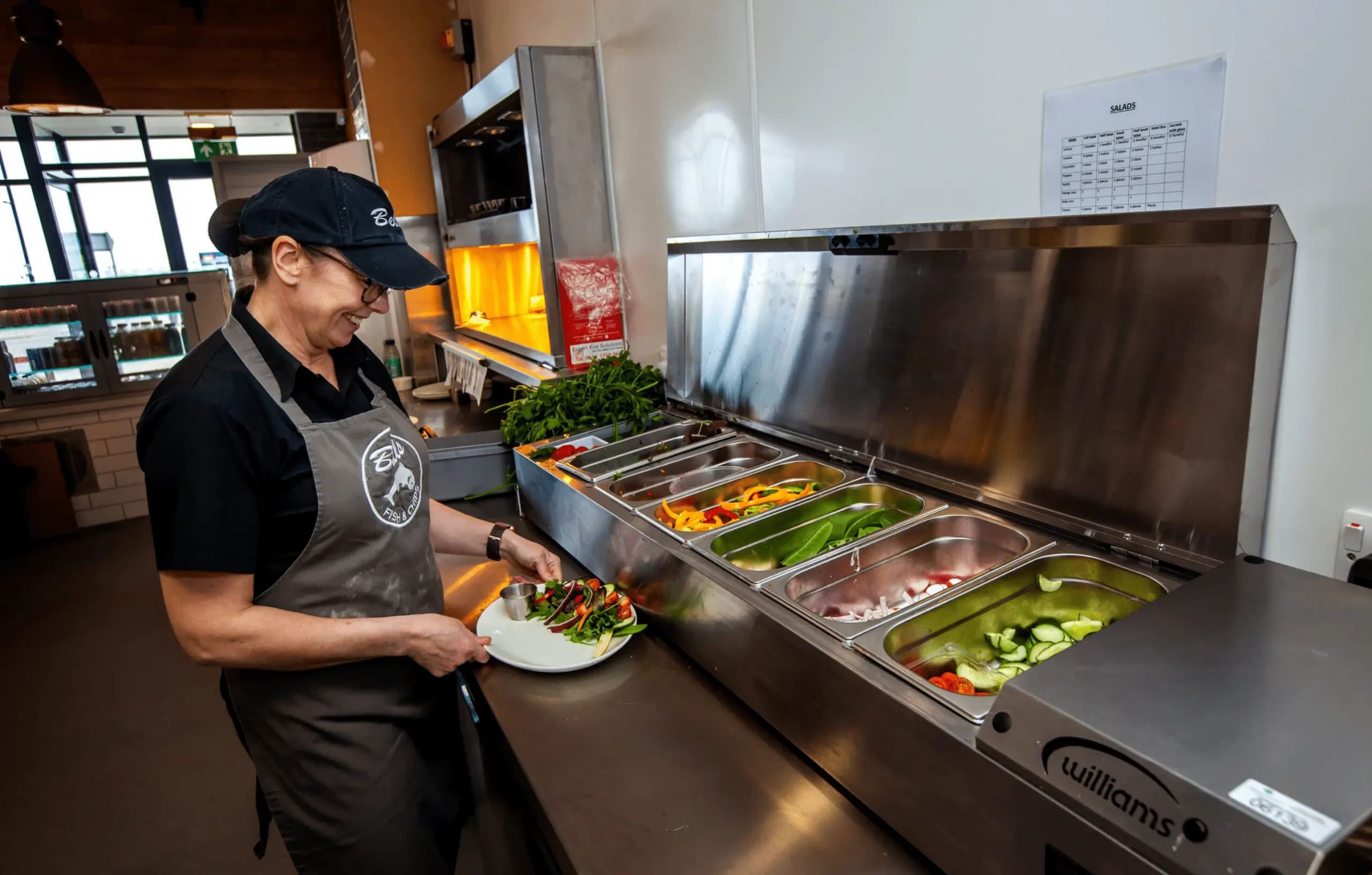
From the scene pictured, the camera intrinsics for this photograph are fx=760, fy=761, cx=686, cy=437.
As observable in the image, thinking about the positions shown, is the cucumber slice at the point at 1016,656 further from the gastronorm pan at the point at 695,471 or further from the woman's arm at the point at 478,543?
the woman's arm at the point at 478,543

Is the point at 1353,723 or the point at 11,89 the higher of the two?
the point at 11,89

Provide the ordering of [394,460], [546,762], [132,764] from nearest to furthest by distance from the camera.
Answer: [546,762] → [394,460] → [132,764]

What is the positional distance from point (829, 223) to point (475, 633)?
3.84 feet

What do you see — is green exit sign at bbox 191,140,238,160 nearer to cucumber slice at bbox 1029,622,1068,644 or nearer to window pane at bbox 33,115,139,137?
window pane at bbox 33,115,139,137

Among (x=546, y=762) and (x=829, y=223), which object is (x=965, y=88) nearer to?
(x=829, y=223)

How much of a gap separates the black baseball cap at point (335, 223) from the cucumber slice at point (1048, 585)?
42.3 inches

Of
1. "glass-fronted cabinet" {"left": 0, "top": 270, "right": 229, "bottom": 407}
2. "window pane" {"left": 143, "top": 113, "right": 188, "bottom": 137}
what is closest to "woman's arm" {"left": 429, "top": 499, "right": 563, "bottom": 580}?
"glass-fronted cabinet" {"left": 0, "top": 270, "right": 229, "bottom": 407}

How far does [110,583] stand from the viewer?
14.4 ft

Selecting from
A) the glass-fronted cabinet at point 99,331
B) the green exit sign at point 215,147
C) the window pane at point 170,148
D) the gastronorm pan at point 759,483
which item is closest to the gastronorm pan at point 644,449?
the gastronorm pan at point 759,483

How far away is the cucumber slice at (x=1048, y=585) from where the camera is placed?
1.20 m

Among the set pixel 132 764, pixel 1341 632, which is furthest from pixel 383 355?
pixel 1341 632

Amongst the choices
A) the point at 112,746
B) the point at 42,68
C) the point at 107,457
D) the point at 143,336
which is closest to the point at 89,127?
the point at 143,336

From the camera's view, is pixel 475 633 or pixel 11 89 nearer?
pixel 475 633

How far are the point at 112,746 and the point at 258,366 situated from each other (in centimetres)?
267
